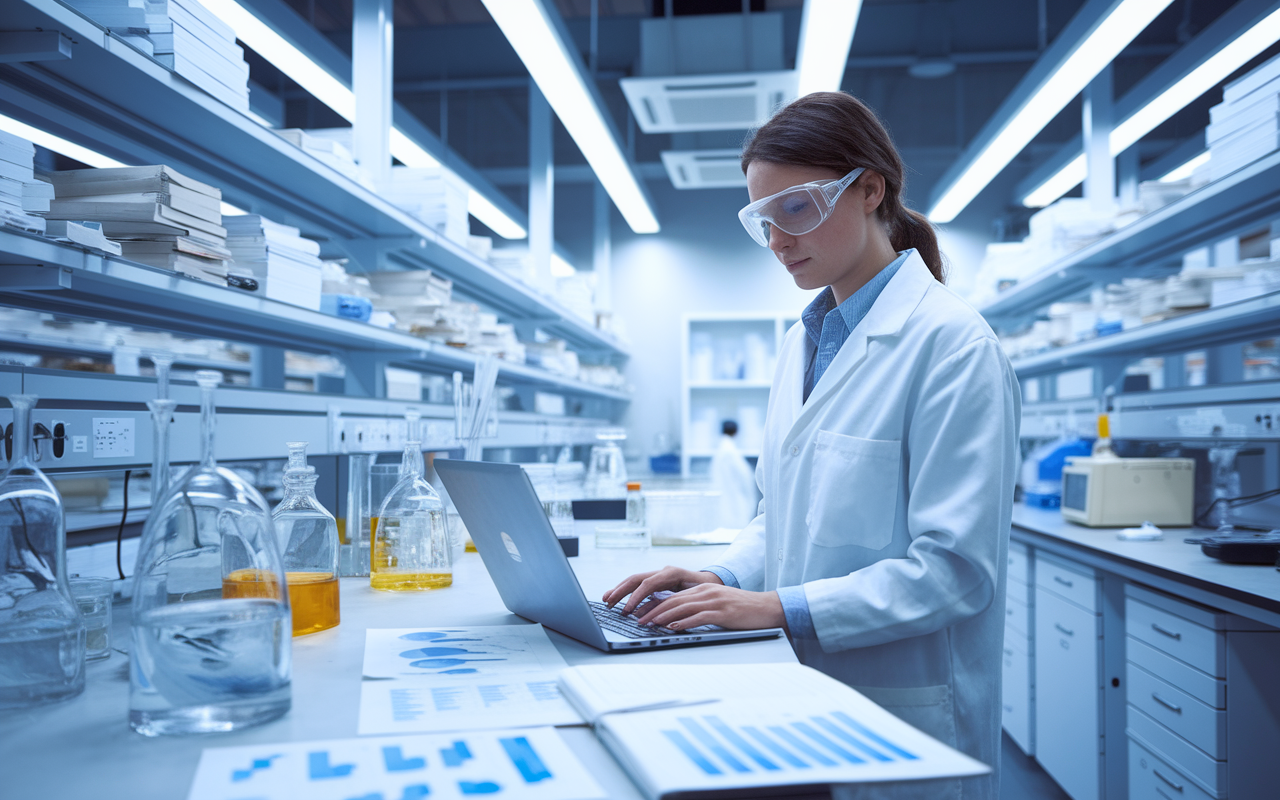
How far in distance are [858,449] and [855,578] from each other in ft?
0.61

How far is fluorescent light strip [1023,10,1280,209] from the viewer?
2723mm

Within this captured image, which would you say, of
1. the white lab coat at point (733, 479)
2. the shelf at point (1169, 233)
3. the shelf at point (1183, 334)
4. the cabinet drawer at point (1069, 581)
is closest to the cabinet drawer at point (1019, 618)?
the cabinet drawer at point (1069, 581)

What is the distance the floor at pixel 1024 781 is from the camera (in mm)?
2686

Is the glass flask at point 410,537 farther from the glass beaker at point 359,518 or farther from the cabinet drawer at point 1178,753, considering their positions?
the cabinet drawer at point 1178,753

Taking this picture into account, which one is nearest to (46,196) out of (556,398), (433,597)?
(433,597)

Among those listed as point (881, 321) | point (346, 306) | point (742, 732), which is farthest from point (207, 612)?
point (346, 306)

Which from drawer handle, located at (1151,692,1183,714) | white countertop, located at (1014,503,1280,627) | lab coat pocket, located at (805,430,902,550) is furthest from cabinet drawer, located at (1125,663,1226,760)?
lab coat pocket, located at (805,430,902,550)

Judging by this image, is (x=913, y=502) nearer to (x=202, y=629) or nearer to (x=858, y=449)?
(x=858, y=449)

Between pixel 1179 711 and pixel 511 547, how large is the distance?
1804 millimetres

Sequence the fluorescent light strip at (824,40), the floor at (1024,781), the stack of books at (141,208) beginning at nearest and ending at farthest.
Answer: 1. the stack of books at (141,208)
2. the fluorescent light strip at (824,40)
3. the floor at (1024,781)

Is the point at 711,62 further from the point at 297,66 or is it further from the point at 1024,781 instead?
the point at 1024,781

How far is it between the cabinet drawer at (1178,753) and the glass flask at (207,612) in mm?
1994

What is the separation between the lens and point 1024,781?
2.81 m

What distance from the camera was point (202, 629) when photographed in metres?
0.73
